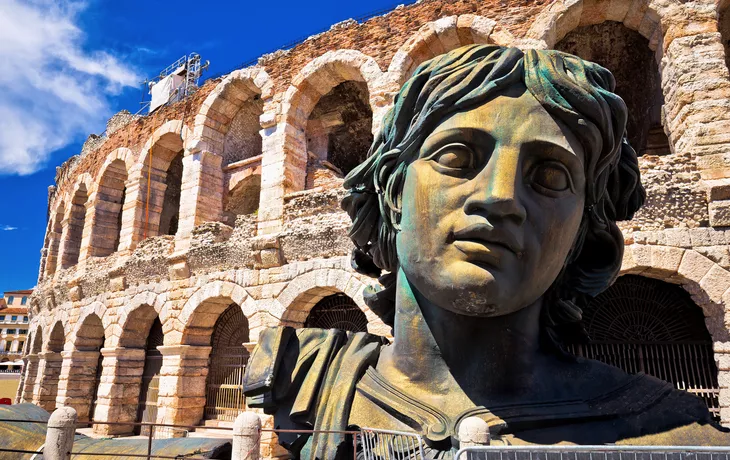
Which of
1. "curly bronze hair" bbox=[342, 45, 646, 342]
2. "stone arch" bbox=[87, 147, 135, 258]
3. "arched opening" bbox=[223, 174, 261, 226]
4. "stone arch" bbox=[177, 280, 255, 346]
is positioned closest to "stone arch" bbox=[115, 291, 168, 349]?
"stone arch" bbox=[177, 280, 255, 346]

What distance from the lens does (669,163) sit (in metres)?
7.25

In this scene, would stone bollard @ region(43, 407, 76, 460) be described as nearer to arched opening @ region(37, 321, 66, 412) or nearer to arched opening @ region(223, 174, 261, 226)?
arched opening @ region(223, 174, 261, 226)

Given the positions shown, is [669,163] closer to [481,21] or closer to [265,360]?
[481,21]

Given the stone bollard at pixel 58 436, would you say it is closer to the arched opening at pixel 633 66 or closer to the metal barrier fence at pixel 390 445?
the metal barrier fence at pixel 390 445

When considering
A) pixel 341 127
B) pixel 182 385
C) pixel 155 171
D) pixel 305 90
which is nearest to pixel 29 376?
pixel 155 171

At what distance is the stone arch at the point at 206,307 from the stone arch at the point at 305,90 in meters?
2.41

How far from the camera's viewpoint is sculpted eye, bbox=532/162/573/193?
1.37 m

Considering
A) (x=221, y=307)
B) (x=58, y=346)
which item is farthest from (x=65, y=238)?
(x=221, y=307)

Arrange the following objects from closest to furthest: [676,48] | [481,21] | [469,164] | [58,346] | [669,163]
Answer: [469,164] → [669,163] → [676,48] → [481,21] → [58,346]

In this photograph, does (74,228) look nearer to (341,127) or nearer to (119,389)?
(119,389)

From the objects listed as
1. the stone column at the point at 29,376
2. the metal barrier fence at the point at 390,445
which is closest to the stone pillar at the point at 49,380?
the stone column at the point at 29,376

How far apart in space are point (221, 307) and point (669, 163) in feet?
29.2

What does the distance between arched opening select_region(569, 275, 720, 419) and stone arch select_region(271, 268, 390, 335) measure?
3.69 metres

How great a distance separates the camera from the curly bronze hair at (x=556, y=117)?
1.41m
